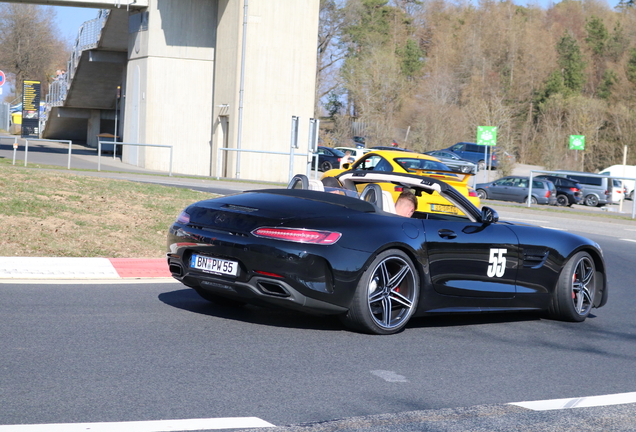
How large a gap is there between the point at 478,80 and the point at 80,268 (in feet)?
267

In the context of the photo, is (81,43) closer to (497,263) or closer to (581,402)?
(497,263)

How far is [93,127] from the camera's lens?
56281 millimetres

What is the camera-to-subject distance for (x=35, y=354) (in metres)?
5.11

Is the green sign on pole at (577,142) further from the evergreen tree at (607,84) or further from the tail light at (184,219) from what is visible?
the tail light at (184,219)

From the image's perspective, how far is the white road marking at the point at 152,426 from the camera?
3.74m

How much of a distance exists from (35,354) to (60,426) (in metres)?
1.46

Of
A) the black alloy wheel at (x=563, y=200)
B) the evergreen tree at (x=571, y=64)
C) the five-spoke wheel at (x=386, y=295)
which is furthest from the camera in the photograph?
the evergreen tree at (x=571, y=64)

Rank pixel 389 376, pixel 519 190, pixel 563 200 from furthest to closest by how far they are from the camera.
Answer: pixel 563 200
pixel 519 190
pixel 389 376

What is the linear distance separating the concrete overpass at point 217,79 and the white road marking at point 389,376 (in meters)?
29.4

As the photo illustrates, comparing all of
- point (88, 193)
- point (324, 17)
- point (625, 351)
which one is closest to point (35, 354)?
point (625, 351)

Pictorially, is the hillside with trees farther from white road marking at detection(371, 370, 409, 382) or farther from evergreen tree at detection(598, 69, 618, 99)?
white road marking at detection(371, 370, 409, 382)

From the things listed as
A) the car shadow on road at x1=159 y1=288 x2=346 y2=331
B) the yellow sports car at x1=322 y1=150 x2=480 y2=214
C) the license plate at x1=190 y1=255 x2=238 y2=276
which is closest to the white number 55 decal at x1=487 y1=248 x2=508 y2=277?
the car shadow on road at x1=159 y1=288 x2=346 y2=331

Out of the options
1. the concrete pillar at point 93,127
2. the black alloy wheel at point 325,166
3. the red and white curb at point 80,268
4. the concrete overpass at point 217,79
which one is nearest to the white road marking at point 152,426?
the red and white curb at point 80,268

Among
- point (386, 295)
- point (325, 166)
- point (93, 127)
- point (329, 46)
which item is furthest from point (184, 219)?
point (329, 46)
